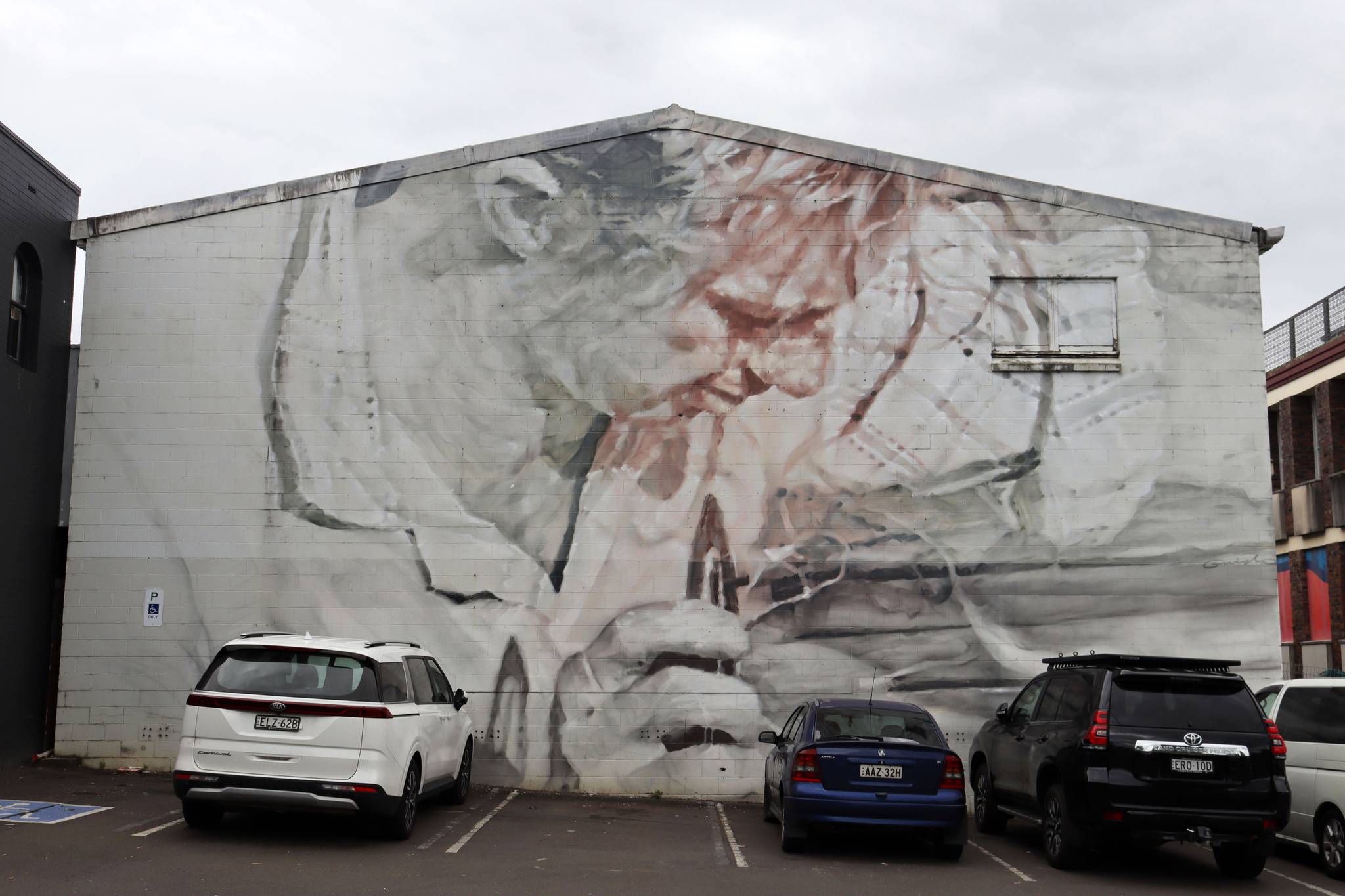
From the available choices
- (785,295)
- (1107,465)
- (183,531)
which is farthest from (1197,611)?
(183,531)

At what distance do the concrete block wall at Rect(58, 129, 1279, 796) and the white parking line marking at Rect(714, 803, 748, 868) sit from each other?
1004 mm

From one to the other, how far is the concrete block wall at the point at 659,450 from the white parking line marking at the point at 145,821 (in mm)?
3616

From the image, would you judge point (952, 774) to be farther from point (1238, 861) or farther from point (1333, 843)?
point (1333, 843)

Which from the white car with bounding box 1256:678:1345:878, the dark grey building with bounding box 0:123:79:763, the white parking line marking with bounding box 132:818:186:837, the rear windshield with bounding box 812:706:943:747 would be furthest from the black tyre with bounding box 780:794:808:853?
the dark grey building with bounding box 0:123:79:763

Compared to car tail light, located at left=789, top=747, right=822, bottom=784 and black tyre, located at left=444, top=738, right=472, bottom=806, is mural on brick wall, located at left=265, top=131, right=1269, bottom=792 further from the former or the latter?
car tail light, located at left=789, top=747, right=822, bottom=784

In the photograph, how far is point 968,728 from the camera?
50.3 ft

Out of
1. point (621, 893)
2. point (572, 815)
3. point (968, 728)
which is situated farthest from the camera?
point (968, 728)

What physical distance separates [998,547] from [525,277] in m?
7.11

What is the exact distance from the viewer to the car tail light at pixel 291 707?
1007 cm

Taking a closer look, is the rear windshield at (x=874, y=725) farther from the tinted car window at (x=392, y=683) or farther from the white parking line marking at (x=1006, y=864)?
the tinted car window at (x=392, y=683)

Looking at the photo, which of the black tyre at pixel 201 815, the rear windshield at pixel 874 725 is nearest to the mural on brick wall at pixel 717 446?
the rear windshield at pixel 874 725

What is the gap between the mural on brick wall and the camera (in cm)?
1538

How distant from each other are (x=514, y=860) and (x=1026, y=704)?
535 cm

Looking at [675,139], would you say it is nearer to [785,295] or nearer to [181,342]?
[785,295]
